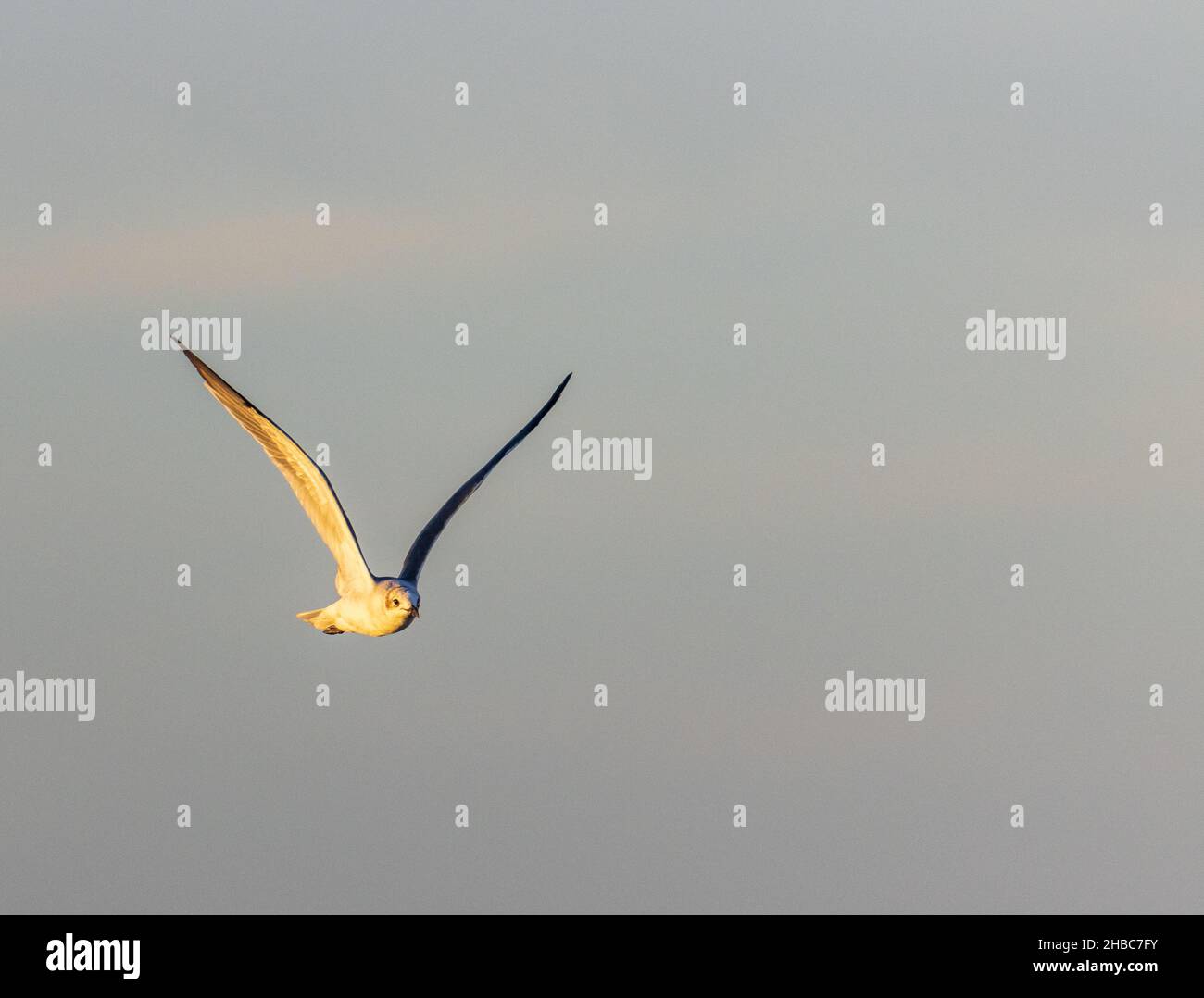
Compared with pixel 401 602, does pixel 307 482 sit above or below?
above

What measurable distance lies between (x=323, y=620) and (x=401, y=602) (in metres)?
2.10

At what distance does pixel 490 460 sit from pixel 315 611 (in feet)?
11.8

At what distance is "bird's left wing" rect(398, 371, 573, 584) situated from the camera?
1384 inches

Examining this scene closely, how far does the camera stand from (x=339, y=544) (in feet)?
111

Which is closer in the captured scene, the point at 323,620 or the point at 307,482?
the point at 307,482

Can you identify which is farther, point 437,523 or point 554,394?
point 554,394

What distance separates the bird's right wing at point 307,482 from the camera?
32.3m

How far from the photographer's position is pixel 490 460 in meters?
36.5

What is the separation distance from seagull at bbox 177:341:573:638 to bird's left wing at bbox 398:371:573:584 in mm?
14

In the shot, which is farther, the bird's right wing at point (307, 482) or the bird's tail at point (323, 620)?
the bird's tail at point (323, 620)

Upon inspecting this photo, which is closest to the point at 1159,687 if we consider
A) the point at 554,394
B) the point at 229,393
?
the point at 554,394
